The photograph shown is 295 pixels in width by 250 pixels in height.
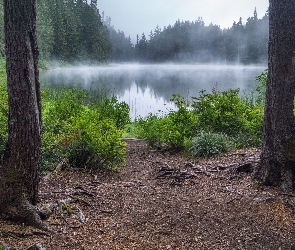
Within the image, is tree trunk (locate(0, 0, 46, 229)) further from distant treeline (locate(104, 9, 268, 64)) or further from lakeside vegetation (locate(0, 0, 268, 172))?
distant treeline (locate(104, 9, 268, 64))

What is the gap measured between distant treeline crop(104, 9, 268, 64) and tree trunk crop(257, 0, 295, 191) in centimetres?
5877

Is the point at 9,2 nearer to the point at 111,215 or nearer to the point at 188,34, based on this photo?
the point at 111,215

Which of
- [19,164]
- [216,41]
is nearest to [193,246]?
[19,164]

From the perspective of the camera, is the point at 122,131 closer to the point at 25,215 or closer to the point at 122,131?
the point at 122,131

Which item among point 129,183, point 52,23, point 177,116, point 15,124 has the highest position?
point 52,23

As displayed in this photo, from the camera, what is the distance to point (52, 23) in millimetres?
51688

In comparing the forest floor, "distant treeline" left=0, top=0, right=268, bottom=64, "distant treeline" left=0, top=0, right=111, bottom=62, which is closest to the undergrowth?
the forest floor

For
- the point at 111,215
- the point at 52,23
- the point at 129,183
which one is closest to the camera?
the point at 111,215

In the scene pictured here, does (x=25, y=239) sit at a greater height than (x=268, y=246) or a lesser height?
greater

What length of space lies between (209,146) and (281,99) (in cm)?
299

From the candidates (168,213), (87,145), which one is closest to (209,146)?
(87,145)

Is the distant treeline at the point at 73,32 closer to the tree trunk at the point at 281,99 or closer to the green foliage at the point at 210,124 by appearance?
the green foliage at the point at 210,124

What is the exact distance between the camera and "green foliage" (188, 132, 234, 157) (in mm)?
7512

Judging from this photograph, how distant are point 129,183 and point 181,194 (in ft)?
3.21
